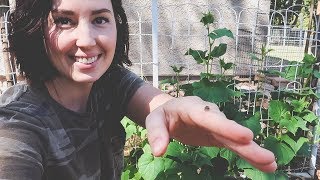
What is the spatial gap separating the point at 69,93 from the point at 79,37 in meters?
0.23

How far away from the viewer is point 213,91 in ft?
8.25

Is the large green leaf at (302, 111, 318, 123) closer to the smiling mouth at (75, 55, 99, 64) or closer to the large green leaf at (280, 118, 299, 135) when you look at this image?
the large green leaf at (280, 118, 299, 135)

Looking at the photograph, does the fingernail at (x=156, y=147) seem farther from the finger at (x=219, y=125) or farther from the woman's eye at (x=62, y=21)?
the woman's eye at (x=62, y=21)

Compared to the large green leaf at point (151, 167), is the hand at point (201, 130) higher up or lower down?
higher up

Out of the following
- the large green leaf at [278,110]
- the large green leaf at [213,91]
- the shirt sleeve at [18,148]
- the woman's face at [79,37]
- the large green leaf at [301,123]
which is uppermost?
the woman's face at [79,37]

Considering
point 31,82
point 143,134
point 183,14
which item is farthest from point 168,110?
point 183,14

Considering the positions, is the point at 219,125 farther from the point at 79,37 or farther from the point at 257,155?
the point at 79,37

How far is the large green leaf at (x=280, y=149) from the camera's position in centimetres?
264

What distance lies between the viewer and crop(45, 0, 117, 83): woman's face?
3.83ft

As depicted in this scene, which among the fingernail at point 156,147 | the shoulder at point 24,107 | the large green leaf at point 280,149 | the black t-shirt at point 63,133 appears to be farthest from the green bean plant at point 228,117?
the fingernail at point 156,147

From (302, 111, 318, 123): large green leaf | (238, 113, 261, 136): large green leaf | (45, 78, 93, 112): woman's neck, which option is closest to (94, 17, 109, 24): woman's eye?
(45, 78, 93, 112): woman's neck

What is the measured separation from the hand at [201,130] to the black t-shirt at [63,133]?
1.04 feet

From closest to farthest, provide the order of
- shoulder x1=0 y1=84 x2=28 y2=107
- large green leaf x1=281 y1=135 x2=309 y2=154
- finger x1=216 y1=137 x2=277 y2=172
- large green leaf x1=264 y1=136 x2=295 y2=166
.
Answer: finger x1=216 y1=137 x2=277 y2=172 < shoulder x1=0 y1=84 x2=28 y2=107 < large green leaf x1=264 y1=136 x2=295 y2=166 < large green leaf x1=281 y1=135 x2=309 y2=154

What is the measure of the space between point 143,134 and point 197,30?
4622mm
